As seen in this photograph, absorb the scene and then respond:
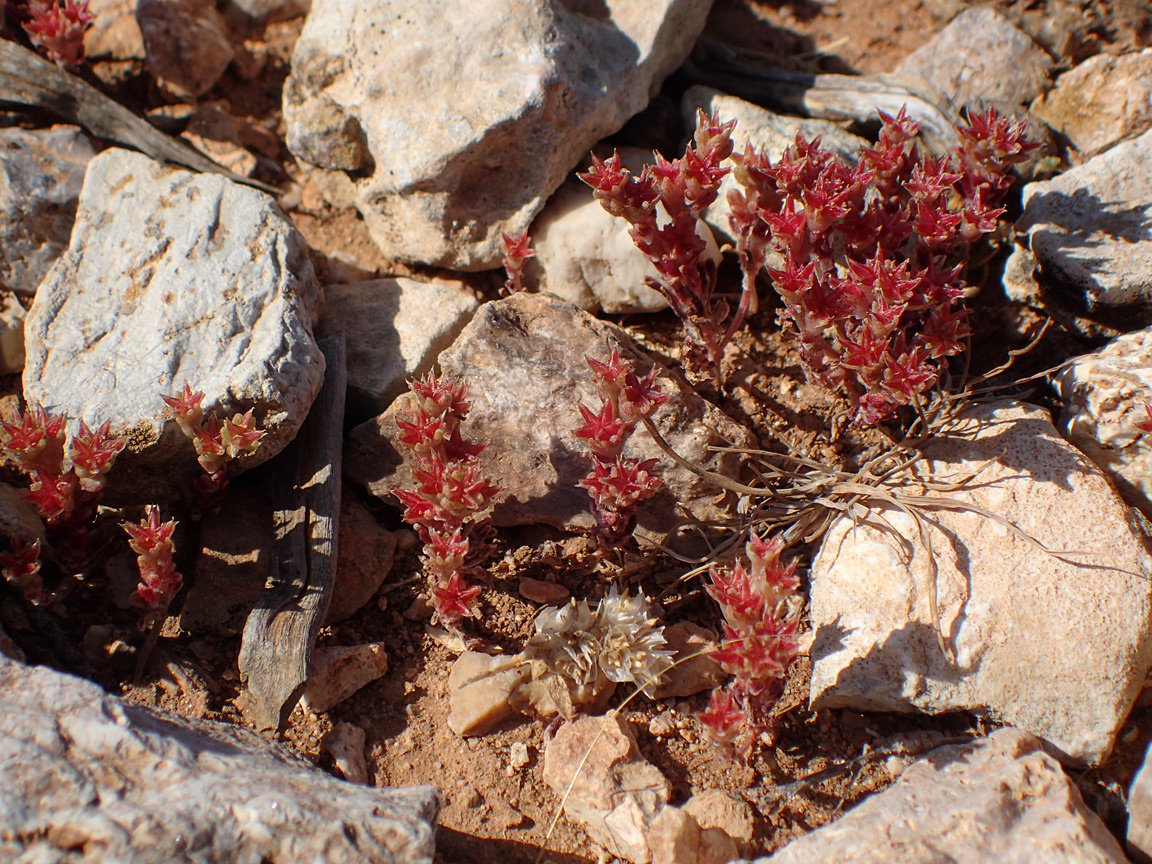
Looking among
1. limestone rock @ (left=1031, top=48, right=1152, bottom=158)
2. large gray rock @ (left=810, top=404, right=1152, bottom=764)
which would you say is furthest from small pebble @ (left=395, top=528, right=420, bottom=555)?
limestone rock @ (left=1031, top=48, right=1152, bottom=158)

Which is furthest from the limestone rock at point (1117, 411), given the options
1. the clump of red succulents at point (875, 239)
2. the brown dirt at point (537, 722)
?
the clump of red succulents at point (875, 239)

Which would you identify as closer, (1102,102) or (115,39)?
(1102,102)

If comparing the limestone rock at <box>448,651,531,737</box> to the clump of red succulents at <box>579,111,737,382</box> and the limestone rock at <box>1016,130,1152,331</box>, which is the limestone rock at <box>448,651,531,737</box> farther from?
the limestone rock at <box>1016,130,1152,331</box>

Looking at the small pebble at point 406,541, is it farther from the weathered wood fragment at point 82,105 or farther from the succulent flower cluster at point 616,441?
the weathered wood fragment at point 82,105

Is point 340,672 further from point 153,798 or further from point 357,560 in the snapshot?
point 153,798

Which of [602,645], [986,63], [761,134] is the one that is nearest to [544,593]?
[602,645]

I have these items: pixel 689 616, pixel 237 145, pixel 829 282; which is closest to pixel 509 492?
pixel 689 616

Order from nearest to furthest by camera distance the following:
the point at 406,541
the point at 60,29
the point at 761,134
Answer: the point at 406,541 → the point at 761,134 → the point at 60,29
